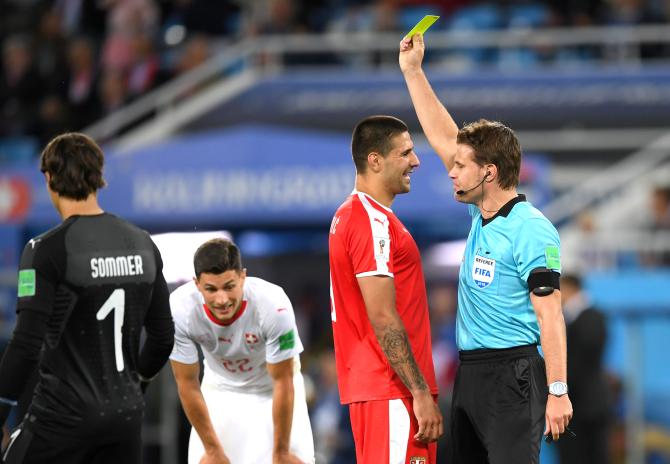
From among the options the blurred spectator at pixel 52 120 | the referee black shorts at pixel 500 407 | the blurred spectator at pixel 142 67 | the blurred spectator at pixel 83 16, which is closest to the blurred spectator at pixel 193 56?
the blurred spectator at pixel 142 67

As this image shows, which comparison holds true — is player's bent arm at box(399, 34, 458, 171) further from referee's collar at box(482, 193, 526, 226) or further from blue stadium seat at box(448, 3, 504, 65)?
blue stadium seat at box(448, 3, 504, 65)

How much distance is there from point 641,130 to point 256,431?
36.5ft

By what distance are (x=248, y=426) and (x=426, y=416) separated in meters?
1.39

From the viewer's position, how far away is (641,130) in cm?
1689

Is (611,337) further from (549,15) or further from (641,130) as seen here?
(549,15)

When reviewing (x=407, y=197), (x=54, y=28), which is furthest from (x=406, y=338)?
(x=54, y=28)

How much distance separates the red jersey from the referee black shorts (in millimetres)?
298

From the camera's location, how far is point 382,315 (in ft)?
19.6

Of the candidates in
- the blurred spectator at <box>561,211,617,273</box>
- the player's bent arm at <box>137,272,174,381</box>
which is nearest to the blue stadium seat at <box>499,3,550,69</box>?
the blurred spectator at <box>561,211,617,273</box>

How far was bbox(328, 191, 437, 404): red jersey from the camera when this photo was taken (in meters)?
6.09

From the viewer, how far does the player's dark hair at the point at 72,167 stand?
18.3 feet

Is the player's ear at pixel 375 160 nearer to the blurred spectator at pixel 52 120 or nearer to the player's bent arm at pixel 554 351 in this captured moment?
the player's bent arm at pixel 554 351

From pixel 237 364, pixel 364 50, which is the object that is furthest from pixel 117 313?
pixel 364 50

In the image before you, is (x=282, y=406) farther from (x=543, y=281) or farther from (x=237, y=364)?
(x=543, y=281)
